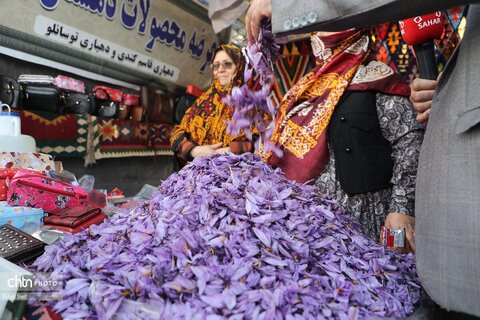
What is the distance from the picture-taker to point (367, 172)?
1250 mm

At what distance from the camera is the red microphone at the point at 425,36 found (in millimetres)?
1038

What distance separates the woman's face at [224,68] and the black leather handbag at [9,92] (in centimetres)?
140

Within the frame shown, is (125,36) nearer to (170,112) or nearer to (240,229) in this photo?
(170,112)

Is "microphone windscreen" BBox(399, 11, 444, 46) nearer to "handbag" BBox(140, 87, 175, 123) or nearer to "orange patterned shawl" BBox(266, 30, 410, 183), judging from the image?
"orange patterned shawl" BBox(266, 30, 410, 183)

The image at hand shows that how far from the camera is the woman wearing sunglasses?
2484 mm

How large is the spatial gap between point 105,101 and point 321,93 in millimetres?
2670

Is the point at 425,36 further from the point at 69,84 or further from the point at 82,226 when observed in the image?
the point at 69,84

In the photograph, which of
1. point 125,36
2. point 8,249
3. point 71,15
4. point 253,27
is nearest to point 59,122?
point 71,15

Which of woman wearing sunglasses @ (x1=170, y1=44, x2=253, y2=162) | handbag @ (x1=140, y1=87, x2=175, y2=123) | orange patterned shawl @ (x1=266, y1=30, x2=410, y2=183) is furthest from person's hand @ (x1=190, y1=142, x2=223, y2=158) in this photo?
handbag @ (x1=140, y1=87, x2=175, y2=123)

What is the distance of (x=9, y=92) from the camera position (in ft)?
7.84

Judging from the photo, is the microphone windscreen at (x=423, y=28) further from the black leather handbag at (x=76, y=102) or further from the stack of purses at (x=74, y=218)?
the black leather handbag at (x=76, y=102)

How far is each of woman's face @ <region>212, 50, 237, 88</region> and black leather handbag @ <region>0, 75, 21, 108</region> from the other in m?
1.40

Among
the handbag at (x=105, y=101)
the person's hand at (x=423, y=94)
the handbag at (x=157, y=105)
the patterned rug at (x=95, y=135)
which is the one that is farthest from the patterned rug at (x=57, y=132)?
the person's hand at (x=423, y=94)

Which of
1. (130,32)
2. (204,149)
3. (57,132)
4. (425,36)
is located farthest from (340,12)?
(130,32)
